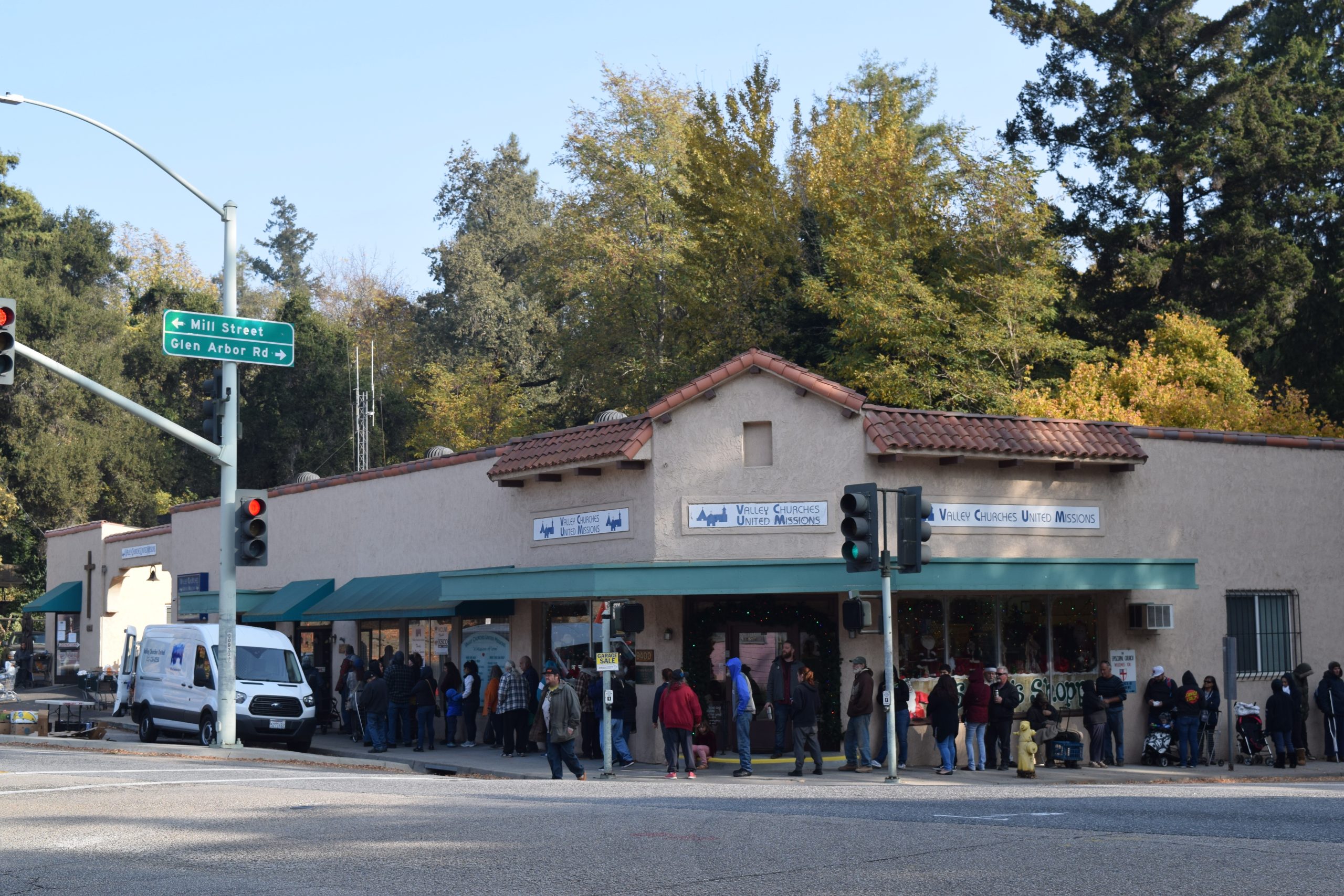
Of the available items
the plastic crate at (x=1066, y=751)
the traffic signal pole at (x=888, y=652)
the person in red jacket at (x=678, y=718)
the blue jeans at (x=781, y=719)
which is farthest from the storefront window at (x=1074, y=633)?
the person in red jacket at (x=678, y=718)

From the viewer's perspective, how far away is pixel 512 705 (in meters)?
24.7

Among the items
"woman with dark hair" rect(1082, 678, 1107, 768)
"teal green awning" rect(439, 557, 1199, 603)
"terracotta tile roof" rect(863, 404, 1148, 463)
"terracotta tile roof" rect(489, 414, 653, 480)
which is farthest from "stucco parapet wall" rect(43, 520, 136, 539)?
"woman with dark hair" rect(1082, 678, 1107, 768)

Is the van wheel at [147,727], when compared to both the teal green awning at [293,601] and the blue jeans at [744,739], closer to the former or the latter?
the teal green awning at [293,601]

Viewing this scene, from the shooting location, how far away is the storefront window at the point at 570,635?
25.0 meters

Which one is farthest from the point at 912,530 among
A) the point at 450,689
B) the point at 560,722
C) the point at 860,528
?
the point at 450,689

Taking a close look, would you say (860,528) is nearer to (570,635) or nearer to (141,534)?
(570,635)

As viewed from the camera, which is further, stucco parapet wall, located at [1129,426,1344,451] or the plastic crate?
stucco parapet wall, located at [1129,426,1344,451]

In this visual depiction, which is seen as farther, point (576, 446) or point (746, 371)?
point (576, 446)

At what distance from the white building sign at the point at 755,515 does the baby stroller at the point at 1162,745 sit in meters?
6.97

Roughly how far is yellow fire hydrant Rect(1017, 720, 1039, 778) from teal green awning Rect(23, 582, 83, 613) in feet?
114

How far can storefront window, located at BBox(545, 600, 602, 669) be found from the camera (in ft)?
82.0

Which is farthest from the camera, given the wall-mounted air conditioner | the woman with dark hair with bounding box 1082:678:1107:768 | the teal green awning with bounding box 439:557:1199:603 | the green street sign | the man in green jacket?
the wall-mounted air conditioner

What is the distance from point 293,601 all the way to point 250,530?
928cm

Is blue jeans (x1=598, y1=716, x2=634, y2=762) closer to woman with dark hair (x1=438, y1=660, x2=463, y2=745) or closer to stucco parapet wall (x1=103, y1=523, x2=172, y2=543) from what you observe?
woman with dark hair (x1=438, y1=660, x2=463, y2=745)
